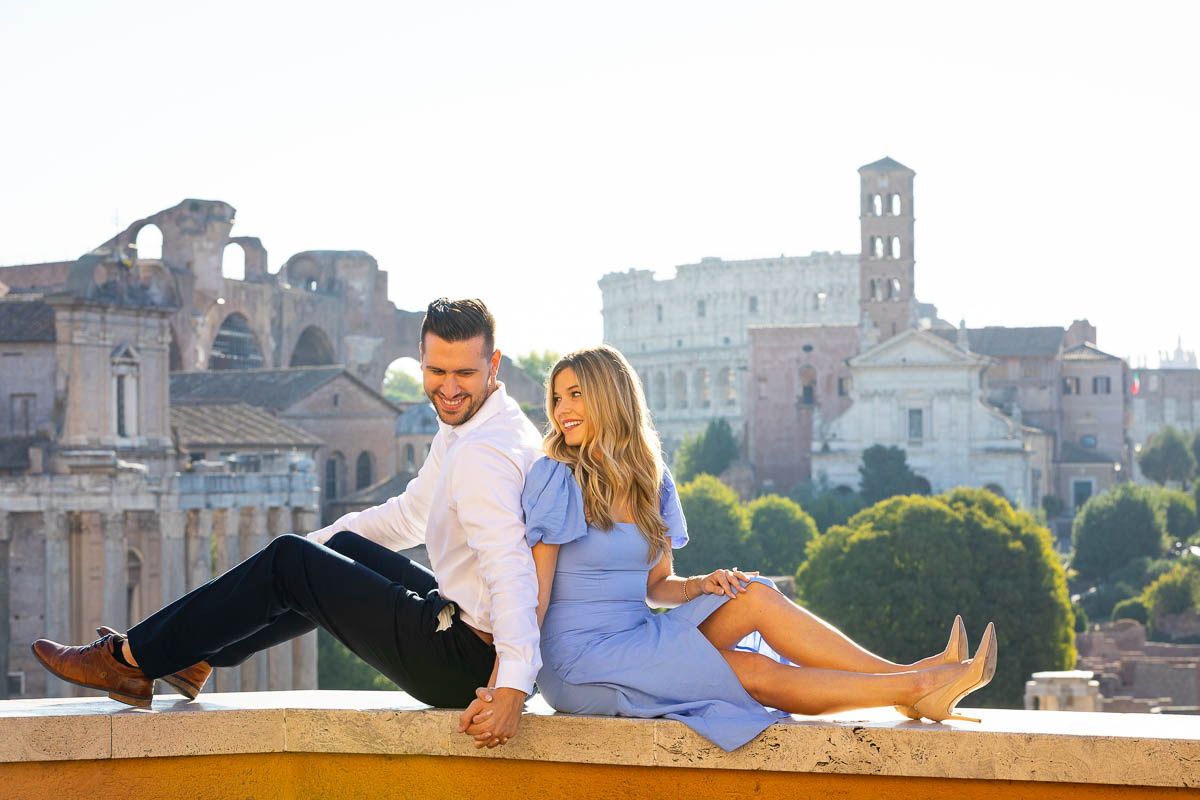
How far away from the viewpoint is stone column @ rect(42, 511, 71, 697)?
25.5 meters

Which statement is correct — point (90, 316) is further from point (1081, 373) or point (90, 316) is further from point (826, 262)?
point (826, 262)

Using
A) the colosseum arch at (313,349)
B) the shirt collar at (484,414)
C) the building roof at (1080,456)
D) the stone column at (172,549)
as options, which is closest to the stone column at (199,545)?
the stone column at (172,549)

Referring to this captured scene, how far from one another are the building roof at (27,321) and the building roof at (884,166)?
38.1 metres

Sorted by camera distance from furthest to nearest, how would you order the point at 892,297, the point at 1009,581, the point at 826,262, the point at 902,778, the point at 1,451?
1. the point at 826,262
2. the point at 892,297
3. the point at 1009,581
4. the point at 1,451
5. the point at 902,778

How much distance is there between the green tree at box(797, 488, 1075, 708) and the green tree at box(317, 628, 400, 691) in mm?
8357

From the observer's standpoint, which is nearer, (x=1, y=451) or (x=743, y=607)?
(x=743, y=607)

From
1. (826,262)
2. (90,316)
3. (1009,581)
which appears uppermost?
(826,262)

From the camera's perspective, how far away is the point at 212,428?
109 feet

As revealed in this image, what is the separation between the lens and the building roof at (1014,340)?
63812mm

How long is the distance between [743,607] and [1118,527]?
4705 centimetres

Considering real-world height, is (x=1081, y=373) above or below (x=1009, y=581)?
above

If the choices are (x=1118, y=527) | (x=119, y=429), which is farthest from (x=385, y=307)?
(x=119, y=429)

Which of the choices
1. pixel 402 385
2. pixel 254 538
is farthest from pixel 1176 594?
pixel 402 385

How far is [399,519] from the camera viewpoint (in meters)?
5.10
